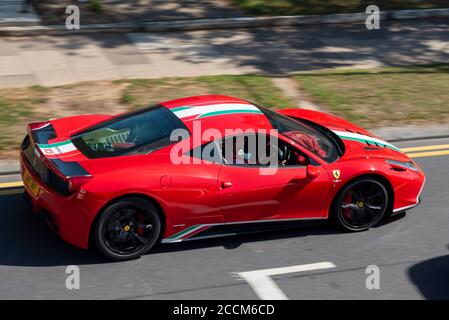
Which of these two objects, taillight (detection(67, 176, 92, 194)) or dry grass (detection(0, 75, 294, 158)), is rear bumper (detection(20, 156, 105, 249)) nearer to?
taillight (detection(67, 176, 92, 194))

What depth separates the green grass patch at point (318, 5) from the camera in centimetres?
1650

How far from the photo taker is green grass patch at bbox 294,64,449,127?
463 inches

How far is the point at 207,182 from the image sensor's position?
741cm

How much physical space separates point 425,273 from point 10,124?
19.8ft

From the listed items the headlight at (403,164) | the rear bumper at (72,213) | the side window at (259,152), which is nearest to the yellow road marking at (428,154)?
the headlight at (403,164)

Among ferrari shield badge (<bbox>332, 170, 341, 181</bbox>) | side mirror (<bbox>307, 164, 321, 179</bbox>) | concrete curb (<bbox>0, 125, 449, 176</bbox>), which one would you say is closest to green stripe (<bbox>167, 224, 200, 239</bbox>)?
side mirror (<bbox>307, 164, 321, 179</bbox>)

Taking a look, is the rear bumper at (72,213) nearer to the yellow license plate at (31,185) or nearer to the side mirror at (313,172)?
the yellow license plate at (31,185)

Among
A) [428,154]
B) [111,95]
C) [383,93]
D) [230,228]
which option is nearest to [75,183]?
[230,228]

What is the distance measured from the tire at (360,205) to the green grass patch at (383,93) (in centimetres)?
331

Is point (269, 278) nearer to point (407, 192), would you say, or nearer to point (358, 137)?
point (407, 192)

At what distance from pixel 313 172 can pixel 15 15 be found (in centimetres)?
924

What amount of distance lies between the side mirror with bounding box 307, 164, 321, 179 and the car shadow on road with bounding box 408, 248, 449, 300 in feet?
4.21
